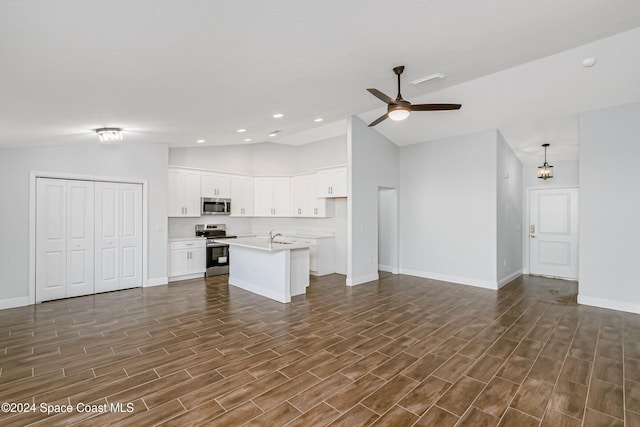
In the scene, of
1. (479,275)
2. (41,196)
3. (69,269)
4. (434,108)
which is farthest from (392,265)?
(41,196)

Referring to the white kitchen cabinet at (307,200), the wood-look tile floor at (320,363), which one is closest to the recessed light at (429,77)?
the wood-look tile floor at (320,363)

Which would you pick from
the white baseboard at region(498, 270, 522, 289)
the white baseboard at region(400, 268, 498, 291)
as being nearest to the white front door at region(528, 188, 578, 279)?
the white baseboard at region(498, 270, 522, 289)

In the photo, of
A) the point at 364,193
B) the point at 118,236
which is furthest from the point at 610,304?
the point at 118,236

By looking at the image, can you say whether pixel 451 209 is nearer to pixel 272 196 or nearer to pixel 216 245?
pixel 272 196

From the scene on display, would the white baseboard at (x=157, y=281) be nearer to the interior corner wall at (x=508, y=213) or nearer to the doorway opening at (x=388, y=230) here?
the doorway opening at (x=388, y=230)

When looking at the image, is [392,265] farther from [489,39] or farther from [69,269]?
[69,269]

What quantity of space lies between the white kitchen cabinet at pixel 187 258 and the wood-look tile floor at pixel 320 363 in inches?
56.2

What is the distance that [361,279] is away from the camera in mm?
6188

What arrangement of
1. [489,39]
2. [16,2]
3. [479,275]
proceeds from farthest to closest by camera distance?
[479,275] < [489,39] < [16,2]

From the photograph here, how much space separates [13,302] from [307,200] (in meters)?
5.46

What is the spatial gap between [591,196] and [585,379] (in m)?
3.24

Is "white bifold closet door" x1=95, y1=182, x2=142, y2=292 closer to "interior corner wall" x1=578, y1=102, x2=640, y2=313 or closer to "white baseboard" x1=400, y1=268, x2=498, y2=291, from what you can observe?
"white baseboard" x1=400, y1=268, x2=498, y2=291

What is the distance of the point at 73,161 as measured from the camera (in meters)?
5.10

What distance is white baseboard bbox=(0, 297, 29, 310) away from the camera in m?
4.49
